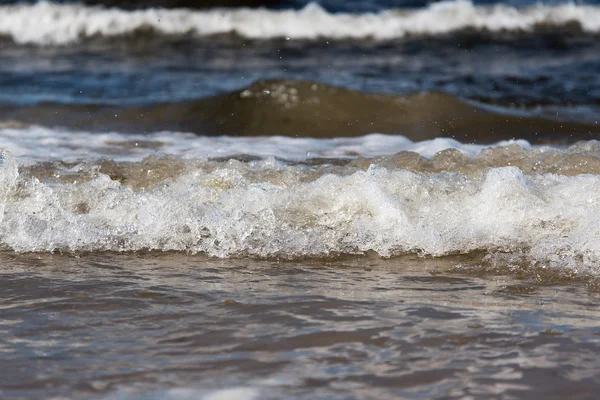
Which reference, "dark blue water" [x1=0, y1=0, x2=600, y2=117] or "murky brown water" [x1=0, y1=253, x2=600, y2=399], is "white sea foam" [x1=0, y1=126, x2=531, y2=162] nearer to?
"dark blue water" [x1=0, y1=0, x2=600, y2=117]

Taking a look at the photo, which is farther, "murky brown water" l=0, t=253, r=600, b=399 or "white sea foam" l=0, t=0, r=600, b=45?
"white sea foam" l=0, t=0, r=600, b=45

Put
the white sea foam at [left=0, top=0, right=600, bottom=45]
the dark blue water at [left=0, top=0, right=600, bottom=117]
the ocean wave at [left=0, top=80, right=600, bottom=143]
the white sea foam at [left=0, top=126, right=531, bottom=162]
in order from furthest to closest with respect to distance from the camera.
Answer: the white sea foam at [left=0, top=0, right=600, bottom=45] → the dark blue water at [left=0, top=0, right=600, bottom=117] → the ocean wave at [left=0, top=80, right=600, bottom=143] → the white sea foam at [left=0, top=126, right=531, bottom=162]

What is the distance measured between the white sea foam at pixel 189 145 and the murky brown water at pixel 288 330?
1737mm

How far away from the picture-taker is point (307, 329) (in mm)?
1912

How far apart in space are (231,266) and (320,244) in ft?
0.95

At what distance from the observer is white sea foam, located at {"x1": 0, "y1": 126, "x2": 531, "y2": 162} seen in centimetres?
419

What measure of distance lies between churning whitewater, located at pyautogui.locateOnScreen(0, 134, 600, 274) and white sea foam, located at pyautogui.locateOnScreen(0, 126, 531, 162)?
3.96 ft

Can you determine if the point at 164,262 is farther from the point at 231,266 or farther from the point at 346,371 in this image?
the point at 346,371

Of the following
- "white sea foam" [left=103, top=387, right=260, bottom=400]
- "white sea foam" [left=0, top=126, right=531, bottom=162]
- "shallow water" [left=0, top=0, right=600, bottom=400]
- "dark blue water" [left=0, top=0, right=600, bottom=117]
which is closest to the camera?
"white sea foam" [left=103, top=387, right=260, bottom=400]

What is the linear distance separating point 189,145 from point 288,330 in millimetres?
2794

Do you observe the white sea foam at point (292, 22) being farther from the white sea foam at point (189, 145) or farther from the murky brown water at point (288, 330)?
the murky brown water at point (288, 330)

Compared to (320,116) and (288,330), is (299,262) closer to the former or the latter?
(288,330)

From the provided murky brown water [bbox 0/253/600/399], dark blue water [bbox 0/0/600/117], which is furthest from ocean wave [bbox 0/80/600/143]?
murky brown water [bbox 0/253/600/399]

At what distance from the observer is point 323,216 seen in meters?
2.70
